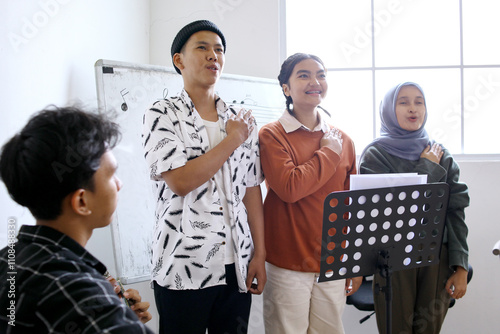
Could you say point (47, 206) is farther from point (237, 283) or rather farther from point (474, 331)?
point (474, 331)

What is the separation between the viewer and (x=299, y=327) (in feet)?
5.39

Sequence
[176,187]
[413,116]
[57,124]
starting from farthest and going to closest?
[413,116]
[176,187]
[57,124]

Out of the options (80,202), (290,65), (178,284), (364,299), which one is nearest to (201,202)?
(178,284)

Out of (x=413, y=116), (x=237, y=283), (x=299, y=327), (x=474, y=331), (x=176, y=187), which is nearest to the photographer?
(x=176, y=187)

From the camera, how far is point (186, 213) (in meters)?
1.35

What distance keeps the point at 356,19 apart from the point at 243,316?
2.26 meters

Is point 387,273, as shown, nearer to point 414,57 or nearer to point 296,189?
point 296,189

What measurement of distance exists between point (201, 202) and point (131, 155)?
833 millimetres

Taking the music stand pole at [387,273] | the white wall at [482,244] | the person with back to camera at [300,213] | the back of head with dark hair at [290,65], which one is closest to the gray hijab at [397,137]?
the person with back to camera at [300,213]

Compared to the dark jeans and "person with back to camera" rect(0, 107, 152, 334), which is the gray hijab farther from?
"person with back to camera" rect(0, 107, 152, 334)

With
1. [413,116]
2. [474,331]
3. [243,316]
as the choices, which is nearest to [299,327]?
[243,316]

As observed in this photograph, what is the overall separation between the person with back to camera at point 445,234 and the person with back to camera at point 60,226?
1.22m

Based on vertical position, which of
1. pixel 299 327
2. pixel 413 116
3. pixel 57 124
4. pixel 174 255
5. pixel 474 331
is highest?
pixel 413 116

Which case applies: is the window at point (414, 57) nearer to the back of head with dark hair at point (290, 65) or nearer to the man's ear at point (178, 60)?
the back of head with dark hair at point (290, 65)
